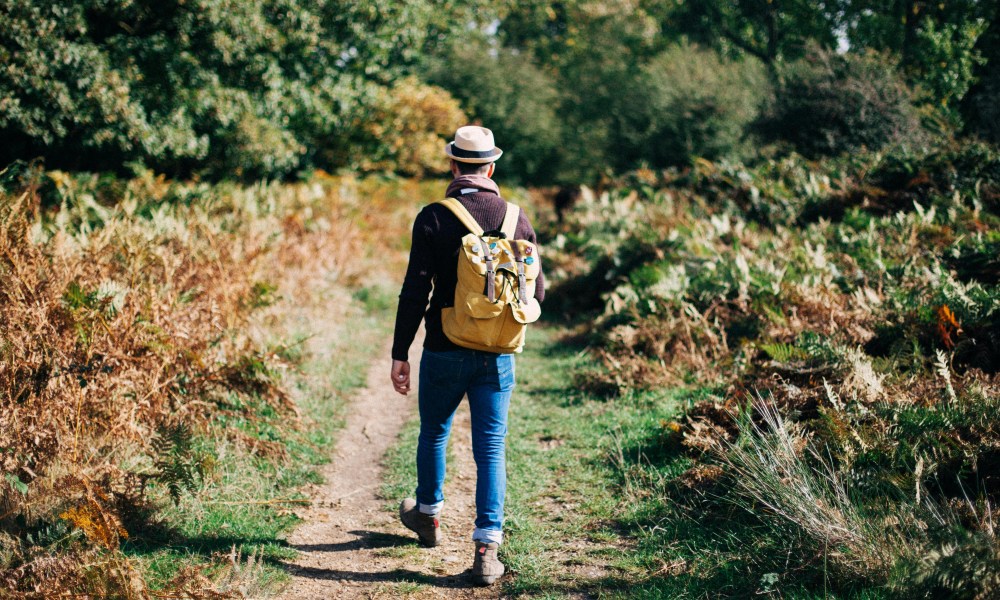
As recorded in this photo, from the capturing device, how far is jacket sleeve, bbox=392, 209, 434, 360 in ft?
11.5

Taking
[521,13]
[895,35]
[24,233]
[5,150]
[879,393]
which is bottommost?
[879,393]

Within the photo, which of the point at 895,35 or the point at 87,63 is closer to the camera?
the point at 87,63

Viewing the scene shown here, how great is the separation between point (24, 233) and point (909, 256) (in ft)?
24.7

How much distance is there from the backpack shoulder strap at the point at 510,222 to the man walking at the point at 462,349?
3 centimetres

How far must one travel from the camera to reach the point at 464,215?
3480 millimetres

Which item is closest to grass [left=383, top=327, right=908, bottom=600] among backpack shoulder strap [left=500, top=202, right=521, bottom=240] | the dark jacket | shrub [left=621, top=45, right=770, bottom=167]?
the dark jacket

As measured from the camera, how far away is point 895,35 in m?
21.6

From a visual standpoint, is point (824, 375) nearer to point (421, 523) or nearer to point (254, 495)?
point (421, 523)

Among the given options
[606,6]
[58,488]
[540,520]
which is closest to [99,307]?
[58,488]

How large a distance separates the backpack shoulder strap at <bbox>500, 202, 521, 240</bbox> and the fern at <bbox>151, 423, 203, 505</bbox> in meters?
2.07

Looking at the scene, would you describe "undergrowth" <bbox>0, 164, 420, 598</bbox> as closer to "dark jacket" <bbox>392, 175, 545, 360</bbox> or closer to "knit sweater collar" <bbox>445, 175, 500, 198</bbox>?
"dark jacket" <bbox>392, 175, 545, 360</bbox>

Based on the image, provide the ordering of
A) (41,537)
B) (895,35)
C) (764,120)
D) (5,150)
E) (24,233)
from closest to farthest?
(41,537)
(24,233)
(5,150)
(764,120)
(895,35)

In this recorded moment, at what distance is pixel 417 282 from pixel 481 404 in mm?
669

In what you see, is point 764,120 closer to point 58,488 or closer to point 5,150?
point 5,150
